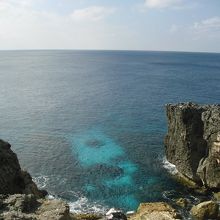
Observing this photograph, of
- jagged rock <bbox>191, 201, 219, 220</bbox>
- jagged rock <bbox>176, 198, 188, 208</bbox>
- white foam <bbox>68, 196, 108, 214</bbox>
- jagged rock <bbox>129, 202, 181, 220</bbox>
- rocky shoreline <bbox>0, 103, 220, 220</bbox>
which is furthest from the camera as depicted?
jagged rock <bbox>176, 198, 188, 208</bbox>

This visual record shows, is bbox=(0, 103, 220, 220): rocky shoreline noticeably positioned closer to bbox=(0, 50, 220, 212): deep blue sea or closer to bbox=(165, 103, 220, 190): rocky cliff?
bbox=(165, 103, 220, 190): rocky cliff

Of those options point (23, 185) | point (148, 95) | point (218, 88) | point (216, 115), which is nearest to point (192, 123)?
point (216, 115)

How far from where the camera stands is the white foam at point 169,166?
72.0 m

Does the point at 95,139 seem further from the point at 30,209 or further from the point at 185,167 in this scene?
the point at 30,209

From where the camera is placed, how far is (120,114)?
11550 centimetres

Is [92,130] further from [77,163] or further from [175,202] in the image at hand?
[175,202]

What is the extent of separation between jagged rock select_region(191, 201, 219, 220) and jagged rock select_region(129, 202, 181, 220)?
4.11 metres

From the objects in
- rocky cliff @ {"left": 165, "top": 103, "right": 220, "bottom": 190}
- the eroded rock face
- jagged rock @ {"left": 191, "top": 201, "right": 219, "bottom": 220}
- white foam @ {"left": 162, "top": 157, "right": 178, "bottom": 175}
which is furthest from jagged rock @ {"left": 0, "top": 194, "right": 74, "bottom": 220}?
white foam @ {"left": 162, "top": 157, "right": 178, "bottom": 175}

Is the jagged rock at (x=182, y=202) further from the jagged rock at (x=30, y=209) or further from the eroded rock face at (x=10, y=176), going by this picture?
the jagged rock at (x=30, y=209)

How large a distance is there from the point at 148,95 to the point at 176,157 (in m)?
79.0

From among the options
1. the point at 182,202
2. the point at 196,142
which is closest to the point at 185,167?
the point at 196,142

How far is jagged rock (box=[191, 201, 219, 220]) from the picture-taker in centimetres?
5278

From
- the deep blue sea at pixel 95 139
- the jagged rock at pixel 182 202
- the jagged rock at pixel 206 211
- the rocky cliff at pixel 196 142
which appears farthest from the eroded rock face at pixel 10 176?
the rocky cliff at pixel 196 142

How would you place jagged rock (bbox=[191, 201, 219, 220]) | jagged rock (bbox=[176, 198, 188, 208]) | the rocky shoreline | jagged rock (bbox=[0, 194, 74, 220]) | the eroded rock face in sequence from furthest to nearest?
1. jagged rock (bbox=[176, 198, 188, 208])
2. jagged rock (bbox=[191, 201, 219, 220])
3. the rocky shoreline
4. the eroded rock face
5. jagged rock (bbox=[0, 194, 74, 220])
